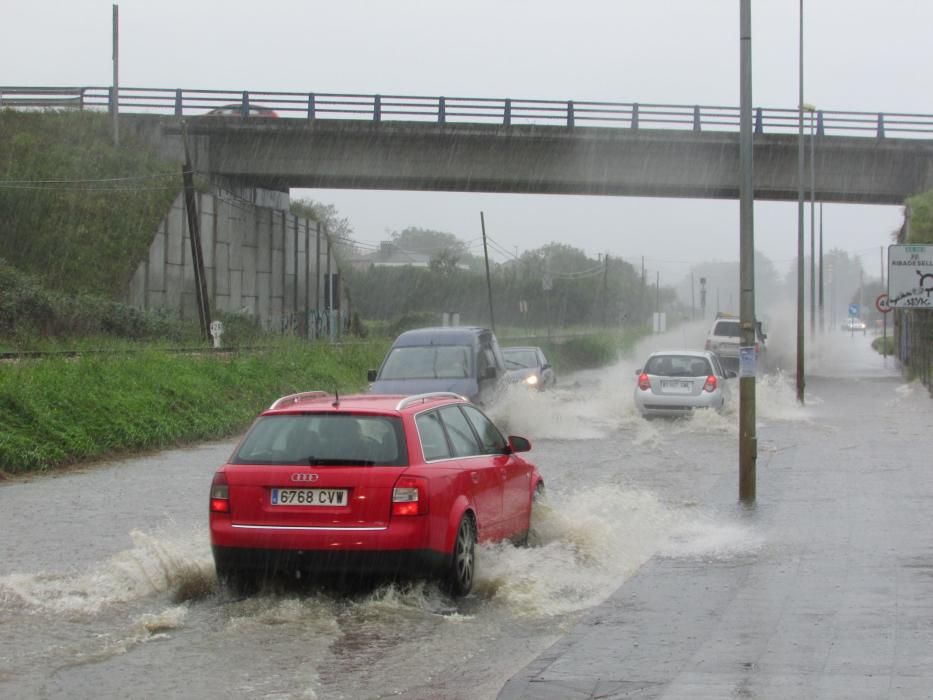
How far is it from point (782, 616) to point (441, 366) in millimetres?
13049

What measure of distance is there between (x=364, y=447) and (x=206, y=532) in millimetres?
3218

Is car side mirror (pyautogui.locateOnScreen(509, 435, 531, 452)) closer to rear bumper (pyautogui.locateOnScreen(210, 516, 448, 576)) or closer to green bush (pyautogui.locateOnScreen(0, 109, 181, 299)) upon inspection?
rear bumper (pyautogui.locateOnScreen(210, 516, 448, 576))

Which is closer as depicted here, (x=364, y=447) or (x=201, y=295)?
(x=364, y=447)

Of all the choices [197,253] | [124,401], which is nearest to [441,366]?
[124,401]

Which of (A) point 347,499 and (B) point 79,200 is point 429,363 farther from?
(B) point 79,200

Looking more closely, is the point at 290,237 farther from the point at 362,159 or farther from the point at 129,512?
the point at 129,512

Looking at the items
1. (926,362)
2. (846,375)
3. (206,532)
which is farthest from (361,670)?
(846,375)

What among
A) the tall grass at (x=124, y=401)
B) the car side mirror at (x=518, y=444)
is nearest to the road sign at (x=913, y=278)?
the tall grass at (x=124, y=401)

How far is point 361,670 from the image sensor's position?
6715 millimetres

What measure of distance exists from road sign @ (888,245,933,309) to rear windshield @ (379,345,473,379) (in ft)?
33.3

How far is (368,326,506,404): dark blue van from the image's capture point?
65.2 feet

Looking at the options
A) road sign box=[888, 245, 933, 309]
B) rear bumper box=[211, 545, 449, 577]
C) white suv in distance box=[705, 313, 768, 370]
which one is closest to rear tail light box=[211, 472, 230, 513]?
rear bumper box=[211, 545, 449, 577]

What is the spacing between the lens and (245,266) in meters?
47.4

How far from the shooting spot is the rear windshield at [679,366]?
24.1 m
